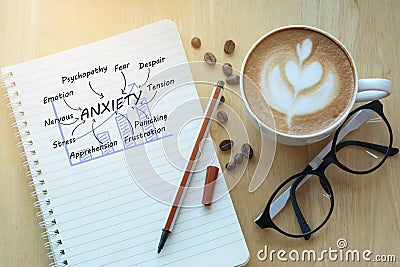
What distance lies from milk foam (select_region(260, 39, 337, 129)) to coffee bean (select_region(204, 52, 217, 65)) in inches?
4.0

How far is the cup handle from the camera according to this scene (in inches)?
29.1

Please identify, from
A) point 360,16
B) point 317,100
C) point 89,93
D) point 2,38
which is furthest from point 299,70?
point 2,38

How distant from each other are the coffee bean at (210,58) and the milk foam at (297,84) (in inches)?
4.0

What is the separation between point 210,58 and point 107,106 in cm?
17

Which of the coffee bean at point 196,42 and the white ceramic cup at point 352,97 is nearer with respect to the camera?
the white ceramic cup at point 352,97

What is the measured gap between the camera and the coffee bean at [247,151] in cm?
81

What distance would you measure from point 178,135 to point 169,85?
8cm

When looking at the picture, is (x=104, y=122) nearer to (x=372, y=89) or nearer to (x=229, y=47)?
(x=229, y=47)

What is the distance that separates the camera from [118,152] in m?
0.81

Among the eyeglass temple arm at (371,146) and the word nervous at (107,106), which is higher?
the word nervous at (107,106)

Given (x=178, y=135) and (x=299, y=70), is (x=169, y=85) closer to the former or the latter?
(x=178, y=135)

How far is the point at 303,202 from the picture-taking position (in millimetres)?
803

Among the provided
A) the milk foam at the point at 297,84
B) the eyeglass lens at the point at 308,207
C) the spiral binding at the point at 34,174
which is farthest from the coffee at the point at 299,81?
the spiral binding at the point at 34,174

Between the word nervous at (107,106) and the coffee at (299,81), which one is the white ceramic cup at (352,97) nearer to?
the coffee at (299,81)
